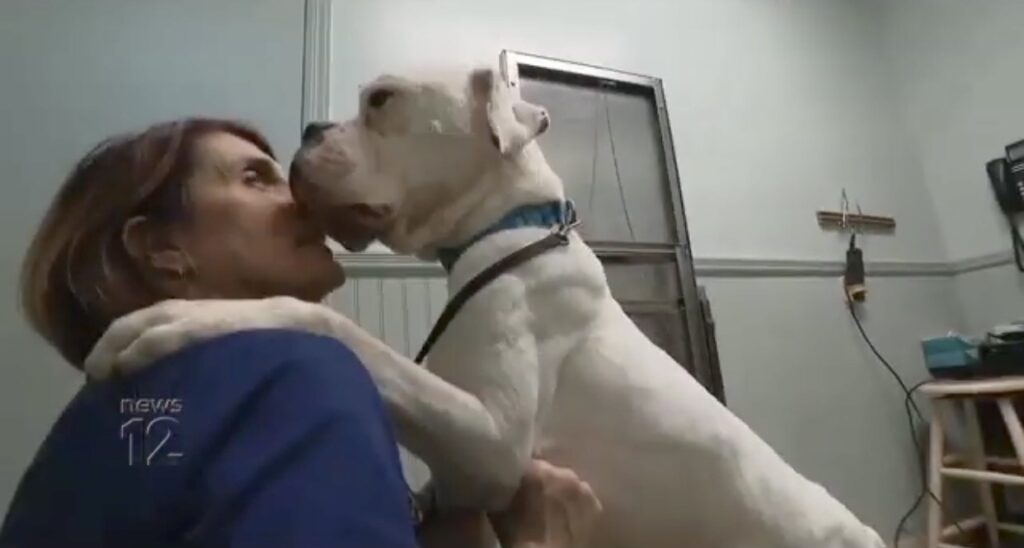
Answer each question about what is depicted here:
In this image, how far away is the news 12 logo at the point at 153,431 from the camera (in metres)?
0.55

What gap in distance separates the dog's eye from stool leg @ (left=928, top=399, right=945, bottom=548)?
240 centimetres

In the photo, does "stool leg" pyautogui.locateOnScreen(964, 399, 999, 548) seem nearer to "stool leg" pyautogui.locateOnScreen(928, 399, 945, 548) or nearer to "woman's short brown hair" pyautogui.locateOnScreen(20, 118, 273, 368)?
"stool leg" pyautogui.locateOnScreen(928, 399, 945, 548)

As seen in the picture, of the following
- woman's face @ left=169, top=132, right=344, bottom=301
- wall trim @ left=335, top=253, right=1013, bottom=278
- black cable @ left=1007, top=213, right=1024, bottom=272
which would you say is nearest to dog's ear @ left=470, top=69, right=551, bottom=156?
woman's face @ left=169, top=132, right=344, bottom=301

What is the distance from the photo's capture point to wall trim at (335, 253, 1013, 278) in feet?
6.42

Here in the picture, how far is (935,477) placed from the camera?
2.70 m

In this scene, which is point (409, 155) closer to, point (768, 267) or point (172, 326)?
point (172, 326)

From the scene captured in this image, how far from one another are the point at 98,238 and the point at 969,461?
2.80 m

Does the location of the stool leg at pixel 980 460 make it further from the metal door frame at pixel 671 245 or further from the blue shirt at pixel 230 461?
the blue shirt at pixel 230 461

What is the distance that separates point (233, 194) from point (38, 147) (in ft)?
3.52

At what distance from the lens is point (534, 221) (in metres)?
1.05

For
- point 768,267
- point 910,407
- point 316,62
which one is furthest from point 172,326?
point 910,407

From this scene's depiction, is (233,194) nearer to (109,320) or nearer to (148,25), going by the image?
(109,320)

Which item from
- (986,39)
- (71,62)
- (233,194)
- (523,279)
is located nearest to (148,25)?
(71,62)

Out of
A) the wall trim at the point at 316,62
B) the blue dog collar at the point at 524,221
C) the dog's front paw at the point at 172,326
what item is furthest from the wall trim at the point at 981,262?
the dog's front paw at the point at 172,326
